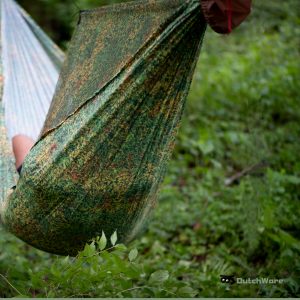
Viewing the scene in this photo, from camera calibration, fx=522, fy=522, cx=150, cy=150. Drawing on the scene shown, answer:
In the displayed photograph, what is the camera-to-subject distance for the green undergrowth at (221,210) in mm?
1828

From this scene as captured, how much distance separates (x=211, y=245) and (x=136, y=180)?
1.16 meters

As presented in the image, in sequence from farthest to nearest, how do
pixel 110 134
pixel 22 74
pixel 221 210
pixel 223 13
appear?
pixel 221 210
pixel 22 74
pixel 110 134
pixel 223 13

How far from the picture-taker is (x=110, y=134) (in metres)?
1.61

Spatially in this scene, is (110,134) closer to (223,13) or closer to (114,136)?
(114,136)

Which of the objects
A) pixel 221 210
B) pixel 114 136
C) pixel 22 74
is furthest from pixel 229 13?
pixel 221 210

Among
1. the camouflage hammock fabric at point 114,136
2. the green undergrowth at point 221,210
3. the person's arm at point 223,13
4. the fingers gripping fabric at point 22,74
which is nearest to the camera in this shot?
the person's arm at point 223,13

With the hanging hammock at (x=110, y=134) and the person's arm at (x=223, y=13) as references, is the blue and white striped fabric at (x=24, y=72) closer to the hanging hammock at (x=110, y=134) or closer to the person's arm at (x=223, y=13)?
the hanging hammock at (x=110, y=134)

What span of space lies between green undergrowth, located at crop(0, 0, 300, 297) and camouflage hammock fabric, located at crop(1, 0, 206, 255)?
155mm

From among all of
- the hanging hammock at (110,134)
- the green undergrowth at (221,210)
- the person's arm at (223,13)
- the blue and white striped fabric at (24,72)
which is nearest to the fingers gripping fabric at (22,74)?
the blue and white striped fabric at (24,72)

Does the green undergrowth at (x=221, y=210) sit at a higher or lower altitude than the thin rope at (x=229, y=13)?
lower

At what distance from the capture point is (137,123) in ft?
5.33

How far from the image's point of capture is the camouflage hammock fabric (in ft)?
5.17

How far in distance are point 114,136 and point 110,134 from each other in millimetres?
14

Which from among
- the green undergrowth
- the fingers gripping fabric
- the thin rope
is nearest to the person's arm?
the thin rope
